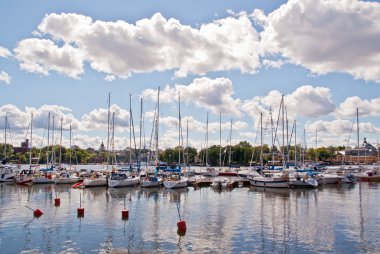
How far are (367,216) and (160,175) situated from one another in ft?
176

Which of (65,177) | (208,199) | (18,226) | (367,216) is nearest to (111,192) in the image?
(208,199)

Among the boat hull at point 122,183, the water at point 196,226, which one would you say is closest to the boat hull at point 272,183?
the water at point 196,226

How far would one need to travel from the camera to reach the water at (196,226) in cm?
2955

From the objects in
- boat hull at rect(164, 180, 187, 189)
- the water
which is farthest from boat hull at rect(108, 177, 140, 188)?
the water

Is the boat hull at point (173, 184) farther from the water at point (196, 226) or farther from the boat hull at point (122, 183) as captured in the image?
the water at point (196, 226)

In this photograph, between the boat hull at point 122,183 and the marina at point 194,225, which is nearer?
the marina at point 194,225

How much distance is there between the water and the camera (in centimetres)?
2955

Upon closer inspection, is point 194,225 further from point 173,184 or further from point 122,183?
point 122,183

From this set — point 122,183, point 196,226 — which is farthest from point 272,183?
point 196,226

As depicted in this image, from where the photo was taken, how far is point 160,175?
90188 mm

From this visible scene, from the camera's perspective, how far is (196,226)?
3722 cm

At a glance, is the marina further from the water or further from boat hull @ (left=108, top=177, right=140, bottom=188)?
boat hull @ (left=108, top=177, right=140, bottom=188)

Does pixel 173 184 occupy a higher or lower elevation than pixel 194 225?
higher

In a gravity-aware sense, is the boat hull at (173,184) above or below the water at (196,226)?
above
